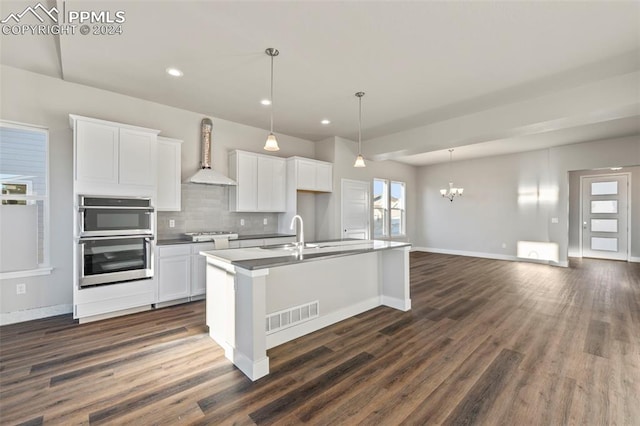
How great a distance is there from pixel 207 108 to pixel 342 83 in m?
2.22

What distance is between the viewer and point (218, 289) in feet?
8.72

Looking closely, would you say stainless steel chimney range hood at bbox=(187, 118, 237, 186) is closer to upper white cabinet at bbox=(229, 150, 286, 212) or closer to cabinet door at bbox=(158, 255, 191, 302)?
upper white cabinet at bbox=(229, 150, 286, 212)

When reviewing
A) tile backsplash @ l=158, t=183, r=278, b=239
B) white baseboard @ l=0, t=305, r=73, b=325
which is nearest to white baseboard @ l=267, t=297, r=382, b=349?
tile backsplash @ l=158, t=183, r=278, b=239

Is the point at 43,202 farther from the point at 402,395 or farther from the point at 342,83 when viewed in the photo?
the point at 402,395

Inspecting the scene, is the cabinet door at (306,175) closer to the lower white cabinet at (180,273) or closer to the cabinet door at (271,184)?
the cabinet door at (271,184)

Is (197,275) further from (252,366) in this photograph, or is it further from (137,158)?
(252,366)

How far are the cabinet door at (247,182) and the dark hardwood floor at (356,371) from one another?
6.05ft

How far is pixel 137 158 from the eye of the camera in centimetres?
359

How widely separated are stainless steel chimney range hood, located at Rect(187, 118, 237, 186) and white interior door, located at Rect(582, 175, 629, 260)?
963 cm

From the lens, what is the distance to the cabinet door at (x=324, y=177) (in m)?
5.65

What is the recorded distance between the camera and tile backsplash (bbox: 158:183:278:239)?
440 cm

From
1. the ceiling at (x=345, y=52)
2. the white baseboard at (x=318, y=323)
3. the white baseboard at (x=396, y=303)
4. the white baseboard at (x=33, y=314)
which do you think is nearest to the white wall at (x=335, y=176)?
the ceiling at (x=345, y=52)

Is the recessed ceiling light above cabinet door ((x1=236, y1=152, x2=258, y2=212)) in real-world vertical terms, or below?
above

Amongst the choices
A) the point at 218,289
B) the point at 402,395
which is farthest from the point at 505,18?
the point at 218,289
